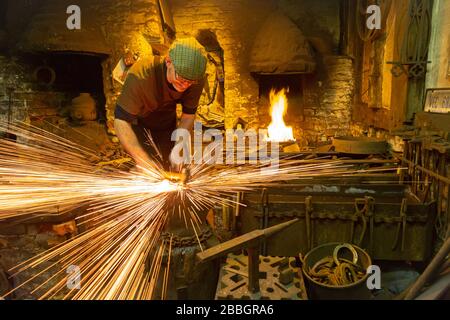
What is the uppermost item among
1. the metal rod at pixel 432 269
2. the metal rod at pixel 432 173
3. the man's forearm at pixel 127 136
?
the man's forearm at pixel 127 136

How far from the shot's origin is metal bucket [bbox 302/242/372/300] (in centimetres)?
261

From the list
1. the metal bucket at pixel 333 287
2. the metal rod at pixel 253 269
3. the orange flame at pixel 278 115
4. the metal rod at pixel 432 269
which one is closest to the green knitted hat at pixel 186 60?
the metal rod at pixel 253 269

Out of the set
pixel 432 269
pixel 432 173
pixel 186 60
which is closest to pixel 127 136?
pixel 186 60

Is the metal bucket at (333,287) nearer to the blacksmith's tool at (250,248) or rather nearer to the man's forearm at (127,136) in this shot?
the blacksmith's tool at (250,248)

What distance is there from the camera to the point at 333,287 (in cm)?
260

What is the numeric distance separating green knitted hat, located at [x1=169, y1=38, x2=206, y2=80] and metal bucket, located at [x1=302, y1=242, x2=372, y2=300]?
79.0 inches

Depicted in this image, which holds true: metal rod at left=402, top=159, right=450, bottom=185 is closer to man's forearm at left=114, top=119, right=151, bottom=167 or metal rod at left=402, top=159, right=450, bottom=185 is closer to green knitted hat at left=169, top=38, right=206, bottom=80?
green knitted hat at left=169, top=38, right=206, bottom=80

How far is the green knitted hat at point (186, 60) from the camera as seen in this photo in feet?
9.19

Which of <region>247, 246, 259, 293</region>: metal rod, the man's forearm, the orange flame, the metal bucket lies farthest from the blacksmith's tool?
Answer: the orange flame

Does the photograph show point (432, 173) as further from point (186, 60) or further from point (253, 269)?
point (186, 60)

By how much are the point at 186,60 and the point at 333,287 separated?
2.28 metres

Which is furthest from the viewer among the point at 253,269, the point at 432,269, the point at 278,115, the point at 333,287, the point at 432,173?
the point at 278,115

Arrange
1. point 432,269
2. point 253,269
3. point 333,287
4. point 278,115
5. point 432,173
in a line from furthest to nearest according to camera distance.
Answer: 1. point 278,115
2. point 432,173
3. point 253,269
4. point 333,287
5. point 432,269

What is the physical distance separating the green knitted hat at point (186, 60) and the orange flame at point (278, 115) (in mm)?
5632
